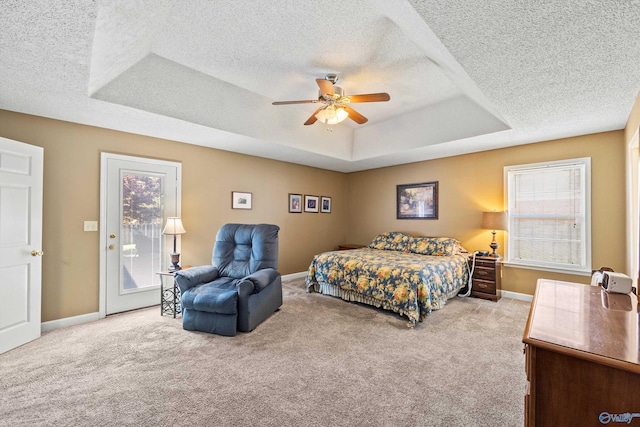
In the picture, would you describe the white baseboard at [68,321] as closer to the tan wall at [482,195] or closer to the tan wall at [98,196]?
the tan wall at [98,196]

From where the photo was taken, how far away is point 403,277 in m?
3.42

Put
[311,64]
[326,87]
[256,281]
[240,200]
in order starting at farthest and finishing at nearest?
1. [240,200]
2. [256,281]
3. [311,64]
4. [326,87]

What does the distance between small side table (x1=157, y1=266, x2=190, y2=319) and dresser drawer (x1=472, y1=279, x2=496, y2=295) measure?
4.31 m

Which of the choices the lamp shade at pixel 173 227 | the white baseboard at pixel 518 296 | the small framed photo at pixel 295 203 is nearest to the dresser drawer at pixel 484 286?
the white baseboard at pixel 518 296

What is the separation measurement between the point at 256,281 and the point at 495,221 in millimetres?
3620

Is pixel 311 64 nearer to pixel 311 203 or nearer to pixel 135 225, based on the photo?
pixel 135 225

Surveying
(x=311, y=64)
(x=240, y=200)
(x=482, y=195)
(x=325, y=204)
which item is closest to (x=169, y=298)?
(x=240, y=200)

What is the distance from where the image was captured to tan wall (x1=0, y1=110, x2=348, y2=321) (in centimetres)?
315

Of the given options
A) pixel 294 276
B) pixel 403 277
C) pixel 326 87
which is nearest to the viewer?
pixel 326 87

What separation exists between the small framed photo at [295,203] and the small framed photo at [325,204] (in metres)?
0.64

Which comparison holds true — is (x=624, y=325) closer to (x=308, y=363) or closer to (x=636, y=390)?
(x=636, y=390)

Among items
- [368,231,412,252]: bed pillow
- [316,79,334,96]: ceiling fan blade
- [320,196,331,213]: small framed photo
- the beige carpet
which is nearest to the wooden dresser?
the beige carpet

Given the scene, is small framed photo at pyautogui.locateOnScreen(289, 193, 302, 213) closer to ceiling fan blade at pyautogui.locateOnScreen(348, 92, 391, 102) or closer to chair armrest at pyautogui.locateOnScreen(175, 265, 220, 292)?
chair armrest at pyautogui.locateOnScreen(175, 265, 220, 292)

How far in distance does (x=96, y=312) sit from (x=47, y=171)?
1.76 m
